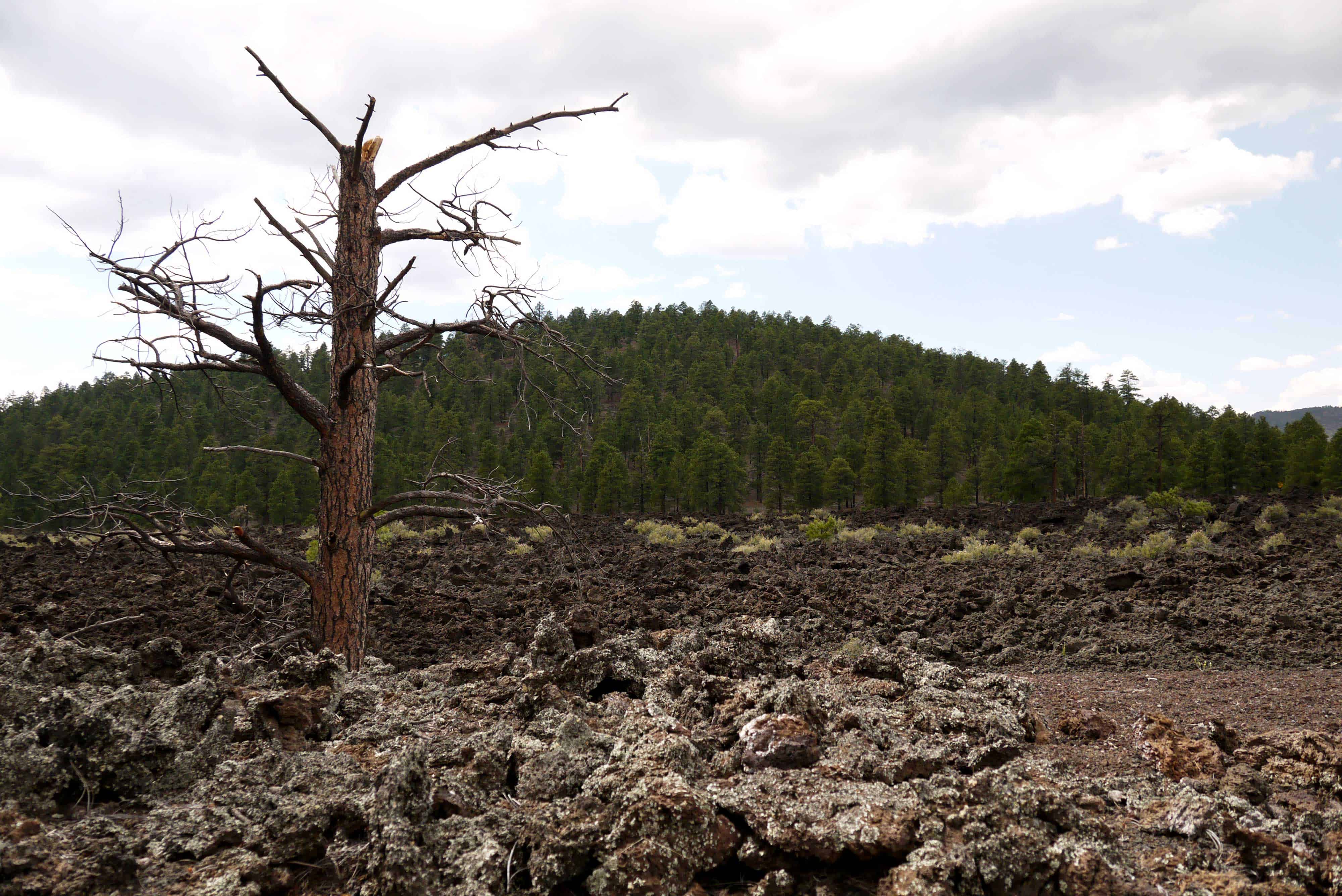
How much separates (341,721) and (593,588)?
6487 millimetres

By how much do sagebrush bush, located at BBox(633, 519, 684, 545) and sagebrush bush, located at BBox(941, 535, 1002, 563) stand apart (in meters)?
6.99

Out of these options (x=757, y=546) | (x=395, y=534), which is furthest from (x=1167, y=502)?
(x=395, y=534)

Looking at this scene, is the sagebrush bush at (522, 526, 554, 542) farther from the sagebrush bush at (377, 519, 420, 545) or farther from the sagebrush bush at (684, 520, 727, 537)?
the sagebrush bush at (684, 520, 727, 537)

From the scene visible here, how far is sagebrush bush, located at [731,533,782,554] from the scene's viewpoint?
56.3ft

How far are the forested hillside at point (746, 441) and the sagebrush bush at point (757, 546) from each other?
9.99 metres

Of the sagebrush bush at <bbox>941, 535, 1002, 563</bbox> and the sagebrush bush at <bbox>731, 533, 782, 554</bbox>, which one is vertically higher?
the sagebrush bush at <bbox>941, 535, 1002, 563</bbox>

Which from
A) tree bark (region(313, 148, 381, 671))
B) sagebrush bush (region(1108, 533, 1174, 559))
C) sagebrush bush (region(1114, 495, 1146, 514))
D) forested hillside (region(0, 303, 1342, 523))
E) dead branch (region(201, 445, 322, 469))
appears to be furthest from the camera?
forested hillside (region(0, 303, 1342, 523))

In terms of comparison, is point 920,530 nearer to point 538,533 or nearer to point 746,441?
point 538,533

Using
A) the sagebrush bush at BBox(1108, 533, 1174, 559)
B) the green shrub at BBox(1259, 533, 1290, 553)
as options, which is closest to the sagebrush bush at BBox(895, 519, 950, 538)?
the sagebrush bush at BBox(1108, 533, 1174, 559)

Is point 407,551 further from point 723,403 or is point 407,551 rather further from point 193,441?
point 723,403

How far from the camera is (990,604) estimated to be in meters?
9.80

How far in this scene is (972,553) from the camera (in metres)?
15.0

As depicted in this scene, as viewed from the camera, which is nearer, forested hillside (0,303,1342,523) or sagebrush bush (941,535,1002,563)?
sagebrush bush (941,535,1002,563)

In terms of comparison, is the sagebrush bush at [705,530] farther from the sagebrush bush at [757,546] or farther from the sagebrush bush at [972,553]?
the sagebrush bush at [972,553]
